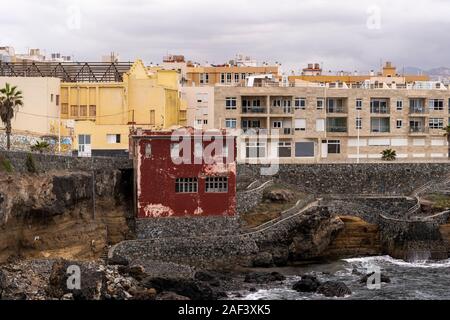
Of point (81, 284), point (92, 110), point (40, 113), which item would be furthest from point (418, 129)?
point (81, 284)

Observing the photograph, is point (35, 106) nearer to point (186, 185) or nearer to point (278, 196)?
point (186, 185)

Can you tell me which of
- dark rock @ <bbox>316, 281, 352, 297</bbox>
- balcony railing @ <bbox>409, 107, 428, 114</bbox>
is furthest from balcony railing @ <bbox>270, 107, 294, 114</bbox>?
dark rock @ <bbox>316, 281, 352, 297</bbox>

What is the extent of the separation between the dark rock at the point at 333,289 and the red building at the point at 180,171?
14.7m

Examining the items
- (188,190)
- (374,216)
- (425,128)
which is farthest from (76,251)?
(425,128)

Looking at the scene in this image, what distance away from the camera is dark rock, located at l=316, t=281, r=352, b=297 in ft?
196

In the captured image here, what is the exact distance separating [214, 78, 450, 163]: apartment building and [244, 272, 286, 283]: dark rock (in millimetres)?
26790

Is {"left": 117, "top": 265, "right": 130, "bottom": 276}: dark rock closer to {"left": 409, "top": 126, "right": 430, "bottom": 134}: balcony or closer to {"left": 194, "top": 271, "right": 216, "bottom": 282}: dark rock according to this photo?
{"left": 194, "top": 271, "right": 216, "bottom": 282}: dark rock

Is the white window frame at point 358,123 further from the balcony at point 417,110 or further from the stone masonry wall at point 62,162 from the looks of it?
the stone masonry wall at point 62,162

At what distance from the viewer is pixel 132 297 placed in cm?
5556

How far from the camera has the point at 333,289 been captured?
2365 inches

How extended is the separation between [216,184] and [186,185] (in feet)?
7.46

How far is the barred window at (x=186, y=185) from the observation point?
73188mm

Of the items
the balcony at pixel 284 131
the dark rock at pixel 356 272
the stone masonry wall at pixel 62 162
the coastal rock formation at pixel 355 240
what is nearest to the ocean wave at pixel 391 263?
the coastal rock formation at pixel 355 240

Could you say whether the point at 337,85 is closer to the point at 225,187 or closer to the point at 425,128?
the point at 425,128
